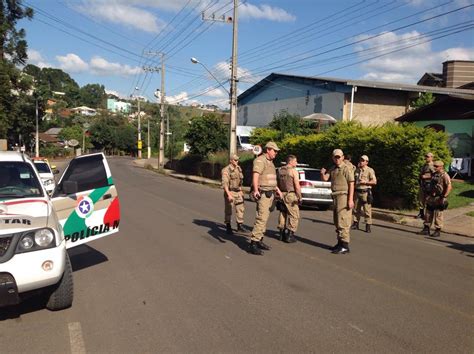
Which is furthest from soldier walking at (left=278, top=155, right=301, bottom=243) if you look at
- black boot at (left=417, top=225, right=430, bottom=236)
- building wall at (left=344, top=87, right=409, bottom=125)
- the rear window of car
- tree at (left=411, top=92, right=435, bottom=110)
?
tree at (left=411, top=92, right=435, bottom=110)

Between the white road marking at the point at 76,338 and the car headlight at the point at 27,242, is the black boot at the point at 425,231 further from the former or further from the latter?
the car headlight at the point at 27,242

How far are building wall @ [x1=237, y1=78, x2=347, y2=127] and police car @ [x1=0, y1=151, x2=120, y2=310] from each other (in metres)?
29.1

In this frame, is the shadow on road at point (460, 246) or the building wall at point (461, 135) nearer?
the shadow on road at point (460, 246)

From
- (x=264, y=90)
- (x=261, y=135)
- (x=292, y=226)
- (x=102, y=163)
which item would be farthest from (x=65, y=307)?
(x=264, y=90)

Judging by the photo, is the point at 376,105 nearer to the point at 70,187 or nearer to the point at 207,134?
the point at 207,134

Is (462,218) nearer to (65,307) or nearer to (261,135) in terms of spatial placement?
(65,307)

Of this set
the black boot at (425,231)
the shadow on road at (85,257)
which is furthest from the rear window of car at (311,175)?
the shadow on road at (85,257)

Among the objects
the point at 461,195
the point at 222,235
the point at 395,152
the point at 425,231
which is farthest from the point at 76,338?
the point at 461,195

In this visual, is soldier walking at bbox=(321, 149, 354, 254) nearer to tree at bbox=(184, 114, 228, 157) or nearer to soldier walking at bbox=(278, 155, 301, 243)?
soldier walking at bbox=(278, 155, 301, 243)

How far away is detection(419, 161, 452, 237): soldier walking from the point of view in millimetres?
10836

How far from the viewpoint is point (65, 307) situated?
5.34 m

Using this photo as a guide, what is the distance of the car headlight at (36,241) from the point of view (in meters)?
4.71

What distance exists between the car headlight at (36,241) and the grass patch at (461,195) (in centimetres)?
1318

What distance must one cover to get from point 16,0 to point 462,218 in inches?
1668
